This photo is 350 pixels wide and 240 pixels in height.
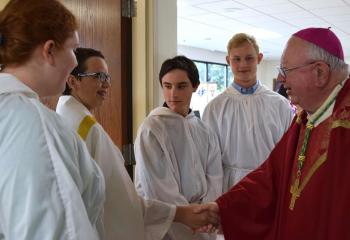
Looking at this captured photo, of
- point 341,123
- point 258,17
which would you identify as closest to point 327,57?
point 341,123

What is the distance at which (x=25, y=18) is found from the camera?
94cm

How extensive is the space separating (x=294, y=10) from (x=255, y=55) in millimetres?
4396

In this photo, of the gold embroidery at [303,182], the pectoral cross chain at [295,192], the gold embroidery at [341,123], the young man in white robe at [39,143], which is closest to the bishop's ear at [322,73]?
the gold embroidery at [341,123]

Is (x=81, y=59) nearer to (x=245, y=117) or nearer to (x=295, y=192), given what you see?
(x=295, y=192)

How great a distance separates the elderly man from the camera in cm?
146

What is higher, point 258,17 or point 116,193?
point 258,17

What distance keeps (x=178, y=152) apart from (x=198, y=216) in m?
0.43

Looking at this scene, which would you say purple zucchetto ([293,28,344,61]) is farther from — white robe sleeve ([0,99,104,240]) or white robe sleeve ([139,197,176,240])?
white robe sleeve ([0,99,104,240])

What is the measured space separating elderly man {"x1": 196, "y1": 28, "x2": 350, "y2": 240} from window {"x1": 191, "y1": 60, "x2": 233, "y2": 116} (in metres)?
9.97

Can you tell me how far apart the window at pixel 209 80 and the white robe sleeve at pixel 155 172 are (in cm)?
963

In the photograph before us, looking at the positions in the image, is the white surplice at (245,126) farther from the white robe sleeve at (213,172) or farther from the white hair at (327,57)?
the white hair at (327,57)

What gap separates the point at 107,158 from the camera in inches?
55.7

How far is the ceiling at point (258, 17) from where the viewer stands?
19.9 ft

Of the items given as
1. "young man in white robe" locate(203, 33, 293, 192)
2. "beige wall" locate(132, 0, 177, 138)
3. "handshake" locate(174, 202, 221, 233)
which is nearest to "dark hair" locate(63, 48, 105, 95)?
"handshake" locate(174, 202, 221, 233)
